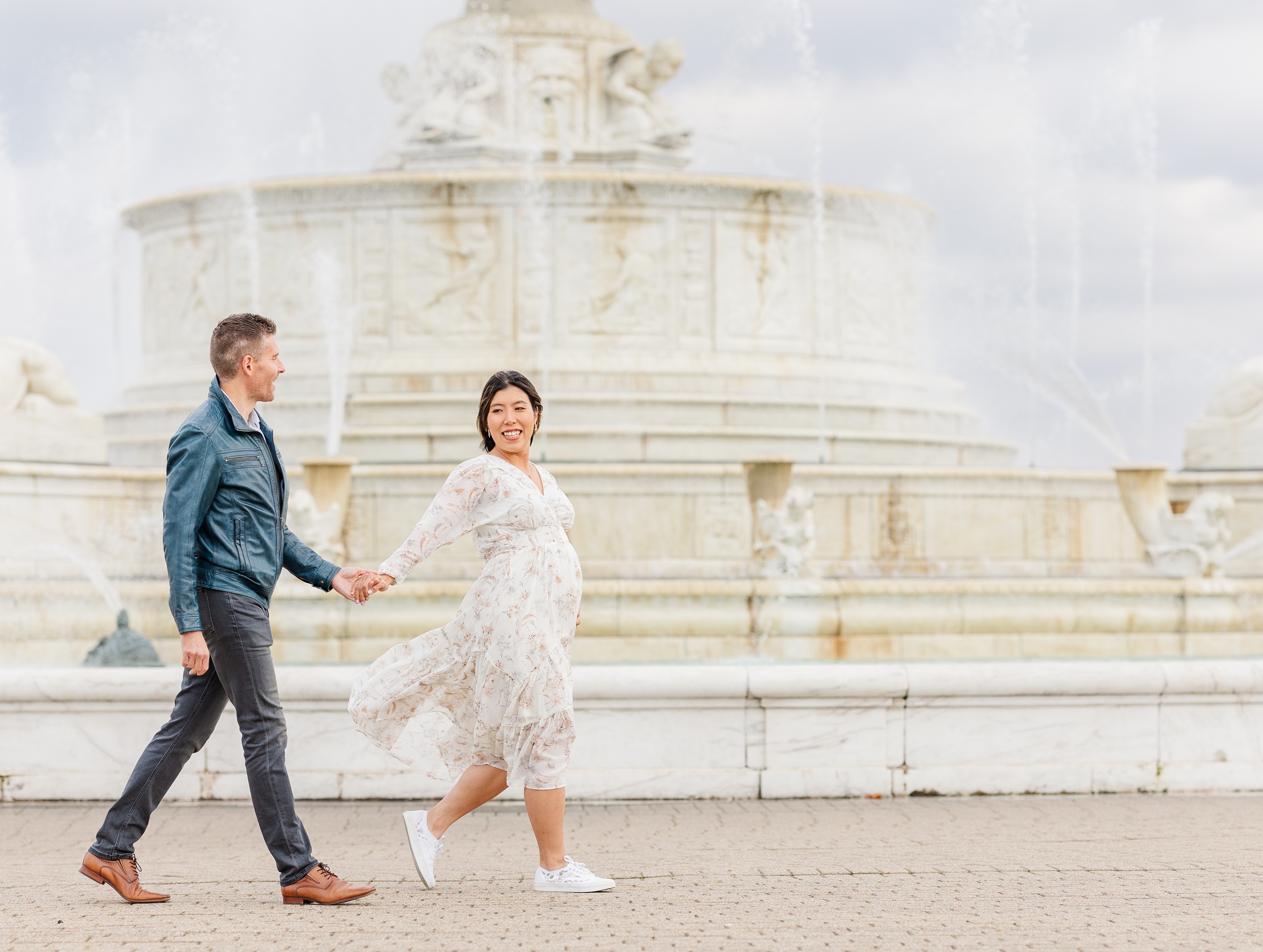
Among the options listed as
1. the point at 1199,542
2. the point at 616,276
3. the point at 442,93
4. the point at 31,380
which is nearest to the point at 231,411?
the point at 1199,542

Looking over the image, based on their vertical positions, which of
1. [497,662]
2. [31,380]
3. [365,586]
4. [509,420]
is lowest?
[497,662]

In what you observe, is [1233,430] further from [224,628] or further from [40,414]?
[224,628]

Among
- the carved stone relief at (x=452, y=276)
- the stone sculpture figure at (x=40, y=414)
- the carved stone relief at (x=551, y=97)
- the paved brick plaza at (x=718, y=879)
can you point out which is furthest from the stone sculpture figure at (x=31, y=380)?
the paved brick plaza at (x=718, y=879)

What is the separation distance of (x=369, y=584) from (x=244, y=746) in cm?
56

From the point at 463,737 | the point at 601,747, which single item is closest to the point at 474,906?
the point at 463,737

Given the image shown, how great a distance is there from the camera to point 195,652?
3836mm

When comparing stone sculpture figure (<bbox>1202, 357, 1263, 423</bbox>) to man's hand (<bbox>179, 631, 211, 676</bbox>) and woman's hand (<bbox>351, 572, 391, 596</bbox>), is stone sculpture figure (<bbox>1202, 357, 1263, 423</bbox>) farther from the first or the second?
man's hand (<bbox>179, 631, 211, 676</bbox>)

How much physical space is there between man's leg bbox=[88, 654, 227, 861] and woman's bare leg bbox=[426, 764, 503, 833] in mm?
694

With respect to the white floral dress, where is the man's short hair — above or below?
above

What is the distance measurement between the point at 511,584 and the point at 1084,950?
1.78 m

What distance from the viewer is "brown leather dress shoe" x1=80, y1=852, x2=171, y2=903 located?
155 inches

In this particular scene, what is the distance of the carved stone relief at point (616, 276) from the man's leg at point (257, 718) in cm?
1233

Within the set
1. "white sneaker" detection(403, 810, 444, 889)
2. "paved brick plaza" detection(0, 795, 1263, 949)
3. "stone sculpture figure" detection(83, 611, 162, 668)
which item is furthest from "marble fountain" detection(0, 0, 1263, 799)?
"white sneaker" detection(403, 810, 444, 889)

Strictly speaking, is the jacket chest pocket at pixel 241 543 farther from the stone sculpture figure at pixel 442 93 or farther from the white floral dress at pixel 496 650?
the stone sculpture figure at pixel 442 93
